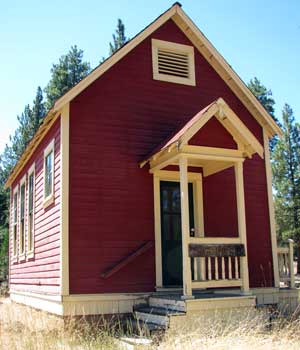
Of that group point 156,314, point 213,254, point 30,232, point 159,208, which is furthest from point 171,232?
point 30,232

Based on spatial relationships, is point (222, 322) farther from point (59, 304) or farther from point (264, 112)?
point (264, 112)

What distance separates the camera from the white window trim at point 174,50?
1116 cm

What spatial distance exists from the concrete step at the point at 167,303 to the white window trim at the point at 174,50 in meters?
5.04

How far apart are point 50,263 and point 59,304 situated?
1.20m

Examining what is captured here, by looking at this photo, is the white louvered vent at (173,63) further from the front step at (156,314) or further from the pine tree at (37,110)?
the pine tree at (37,110)

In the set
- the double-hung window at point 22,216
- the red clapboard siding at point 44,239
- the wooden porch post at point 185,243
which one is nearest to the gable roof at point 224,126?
the wooden porch post at point 185,243

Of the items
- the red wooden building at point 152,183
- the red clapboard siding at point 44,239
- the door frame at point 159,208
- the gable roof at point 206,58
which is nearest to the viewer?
the red wooden building at point 152,183

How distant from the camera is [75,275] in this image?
922 centimetres

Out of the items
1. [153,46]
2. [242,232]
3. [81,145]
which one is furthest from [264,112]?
[81,145]

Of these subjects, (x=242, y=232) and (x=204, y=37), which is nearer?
(x=242, y=232)

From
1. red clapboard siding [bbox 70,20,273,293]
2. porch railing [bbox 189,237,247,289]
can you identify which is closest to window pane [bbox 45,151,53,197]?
red clapboard siding [bbox 70,20,273,293]

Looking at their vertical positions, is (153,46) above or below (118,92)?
above

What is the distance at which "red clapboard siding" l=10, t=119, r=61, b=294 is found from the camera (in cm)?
984

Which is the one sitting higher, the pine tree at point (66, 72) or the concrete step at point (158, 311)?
the pine tree at point (66, 72)
